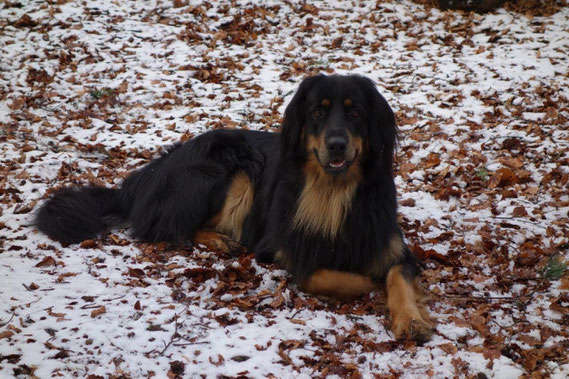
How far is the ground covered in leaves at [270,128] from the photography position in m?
2.97

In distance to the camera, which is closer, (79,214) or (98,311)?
(98,311)

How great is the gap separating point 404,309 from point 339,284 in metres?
0.56

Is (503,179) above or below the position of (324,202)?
below

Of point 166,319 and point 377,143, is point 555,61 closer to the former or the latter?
point 377,143

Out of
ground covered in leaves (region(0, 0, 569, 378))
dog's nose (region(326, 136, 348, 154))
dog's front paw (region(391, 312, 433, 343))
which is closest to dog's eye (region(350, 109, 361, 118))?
dog's nose (region(326, 136, 348, 154))

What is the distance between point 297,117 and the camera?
12.6ft

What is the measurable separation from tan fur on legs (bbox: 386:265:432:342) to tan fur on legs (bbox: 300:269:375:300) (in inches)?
7.2

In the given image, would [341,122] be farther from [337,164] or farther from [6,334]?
[6,334]

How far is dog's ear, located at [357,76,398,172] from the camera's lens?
367 centimetres

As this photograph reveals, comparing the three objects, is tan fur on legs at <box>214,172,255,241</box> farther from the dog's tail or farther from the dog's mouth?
the dog's mouth

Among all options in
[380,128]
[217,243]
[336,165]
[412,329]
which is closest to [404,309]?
[412,329]

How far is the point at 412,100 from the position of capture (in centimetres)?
721

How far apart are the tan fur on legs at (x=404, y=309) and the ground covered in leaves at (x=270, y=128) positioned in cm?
10

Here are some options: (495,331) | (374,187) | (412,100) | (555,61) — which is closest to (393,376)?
(495,331)
